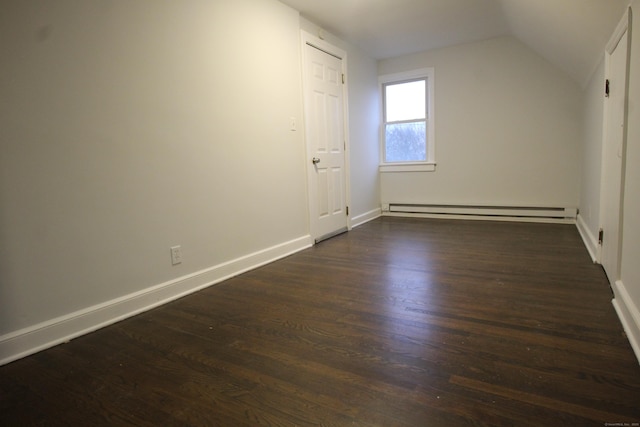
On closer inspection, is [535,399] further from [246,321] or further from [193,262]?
[193,262]

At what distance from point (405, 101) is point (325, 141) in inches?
80.9

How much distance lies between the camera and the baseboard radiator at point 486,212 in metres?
4.70

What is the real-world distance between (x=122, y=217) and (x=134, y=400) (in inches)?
45.9

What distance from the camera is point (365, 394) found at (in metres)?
1.39

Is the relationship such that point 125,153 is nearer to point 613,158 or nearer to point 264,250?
point 264,250

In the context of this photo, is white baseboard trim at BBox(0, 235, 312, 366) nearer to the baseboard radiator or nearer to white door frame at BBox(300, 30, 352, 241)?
white door frame at BBox(300, 30, 352, 241)

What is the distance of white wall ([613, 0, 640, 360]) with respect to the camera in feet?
5.55

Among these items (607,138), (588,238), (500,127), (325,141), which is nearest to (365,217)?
(325,141)

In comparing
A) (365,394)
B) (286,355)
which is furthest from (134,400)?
(365,394)

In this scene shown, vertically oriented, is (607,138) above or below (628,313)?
above

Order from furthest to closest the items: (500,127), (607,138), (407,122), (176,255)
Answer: (407,122), (500,127), (607,138), (176,255)

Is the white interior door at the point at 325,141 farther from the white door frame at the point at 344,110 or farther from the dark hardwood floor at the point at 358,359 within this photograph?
the dark hardwood floor at the point at 358,359

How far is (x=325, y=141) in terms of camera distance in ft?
14.1

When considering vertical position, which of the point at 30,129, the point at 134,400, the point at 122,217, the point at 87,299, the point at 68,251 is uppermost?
the point at 30,129
